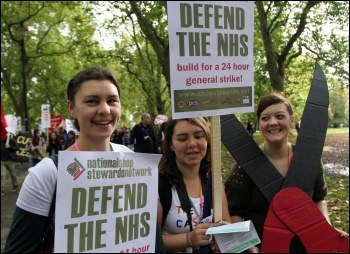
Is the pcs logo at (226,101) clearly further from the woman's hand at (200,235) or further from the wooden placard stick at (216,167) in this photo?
the woman's hand at (200,235)

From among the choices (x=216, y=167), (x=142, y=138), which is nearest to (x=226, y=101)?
(x=216, y=167)

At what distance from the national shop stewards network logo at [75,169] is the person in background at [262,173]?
102 centimetres

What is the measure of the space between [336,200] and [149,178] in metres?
6.31

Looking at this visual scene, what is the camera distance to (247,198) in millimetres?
2252

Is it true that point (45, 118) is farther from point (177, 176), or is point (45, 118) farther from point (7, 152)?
point (177, 176)

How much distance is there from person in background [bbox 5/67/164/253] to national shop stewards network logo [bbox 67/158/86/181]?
0.07 metres

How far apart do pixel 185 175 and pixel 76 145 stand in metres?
0.75

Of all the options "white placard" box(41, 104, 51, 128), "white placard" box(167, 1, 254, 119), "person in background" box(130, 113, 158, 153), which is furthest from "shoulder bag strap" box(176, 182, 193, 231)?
"white placard" box(41, 104, 51, 128)

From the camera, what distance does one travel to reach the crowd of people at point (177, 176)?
1564 millimetres

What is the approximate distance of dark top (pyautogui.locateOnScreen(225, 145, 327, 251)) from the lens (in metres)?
2.22

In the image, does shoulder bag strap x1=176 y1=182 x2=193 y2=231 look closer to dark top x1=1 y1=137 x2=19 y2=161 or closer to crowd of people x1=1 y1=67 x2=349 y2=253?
crowd of people x1=1 y1=67 x2=349 y2=253

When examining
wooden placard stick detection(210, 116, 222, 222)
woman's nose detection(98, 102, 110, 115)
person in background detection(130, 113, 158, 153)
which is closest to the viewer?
woman's nose detection(98, 102, 110, 115)

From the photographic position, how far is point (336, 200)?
713 centimetres

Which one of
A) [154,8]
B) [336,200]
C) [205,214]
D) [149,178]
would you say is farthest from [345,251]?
[154,8]
